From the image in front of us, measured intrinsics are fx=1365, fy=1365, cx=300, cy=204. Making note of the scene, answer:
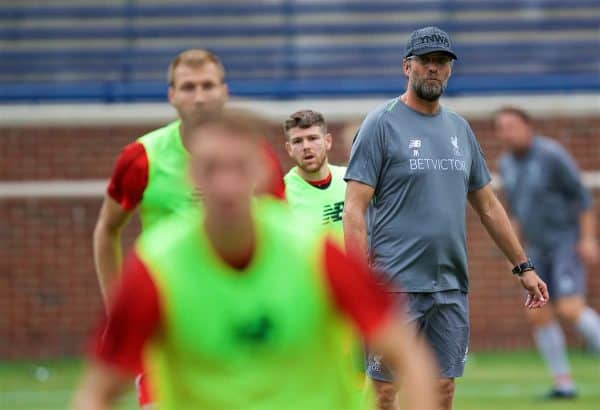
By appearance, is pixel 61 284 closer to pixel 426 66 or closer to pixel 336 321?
pixel 426 66

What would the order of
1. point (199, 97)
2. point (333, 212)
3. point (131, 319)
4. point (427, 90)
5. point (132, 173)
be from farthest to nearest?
1. point (333, 212)
2. point (427, 90)
3. point (132, 173)
4. point (199, 97)
5. point (131, 319)

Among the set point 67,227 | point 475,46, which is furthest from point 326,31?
point 67,227

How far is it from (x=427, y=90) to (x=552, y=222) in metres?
4.86

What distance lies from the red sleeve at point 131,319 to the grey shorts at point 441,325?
3.43 m

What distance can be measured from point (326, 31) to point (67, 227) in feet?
12.7

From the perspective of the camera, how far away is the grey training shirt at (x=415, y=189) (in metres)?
6.39

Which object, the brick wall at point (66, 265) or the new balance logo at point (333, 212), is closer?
the new balance logo at point (333, 212)

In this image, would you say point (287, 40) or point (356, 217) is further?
point (287, 40)

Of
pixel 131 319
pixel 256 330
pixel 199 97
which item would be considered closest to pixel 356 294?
pixel 256 330

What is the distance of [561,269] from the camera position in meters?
10.7

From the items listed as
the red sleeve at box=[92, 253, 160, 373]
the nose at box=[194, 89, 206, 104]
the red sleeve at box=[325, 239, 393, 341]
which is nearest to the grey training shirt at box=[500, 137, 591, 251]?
the nose at box=[194, 89, 206, 104]

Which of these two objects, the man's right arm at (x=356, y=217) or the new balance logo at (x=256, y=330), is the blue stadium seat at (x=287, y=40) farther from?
the new balance logo at (x=256, y=330)

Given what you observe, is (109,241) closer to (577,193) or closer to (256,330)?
(256,330)

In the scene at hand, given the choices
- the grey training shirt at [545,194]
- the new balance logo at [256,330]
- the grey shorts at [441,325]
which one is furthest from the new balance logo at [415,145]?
the grey training shirt at [545,194]
